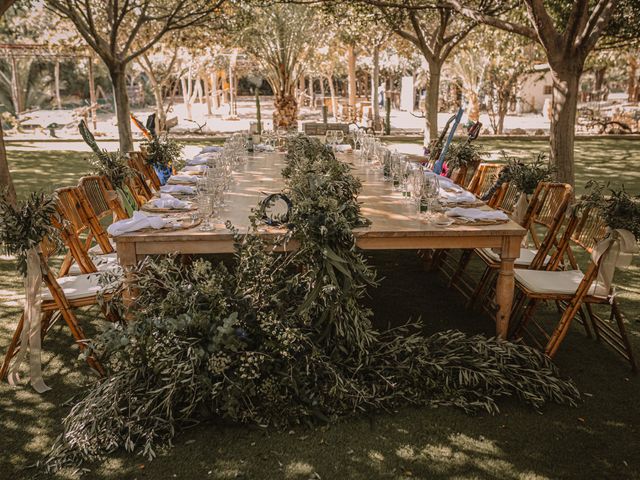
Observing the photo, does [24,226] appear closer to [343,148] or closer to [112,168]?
[112,168]

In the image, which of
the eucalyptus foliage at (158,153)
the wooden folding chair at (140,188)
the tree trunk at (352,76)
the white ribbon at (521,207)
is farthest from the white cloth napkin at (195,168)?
the tree trunk at (352,76)

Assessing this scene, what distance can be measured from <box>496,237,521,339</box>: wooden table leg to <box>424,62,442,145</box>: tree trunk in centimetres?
917

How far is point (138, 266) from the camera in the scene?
374cm

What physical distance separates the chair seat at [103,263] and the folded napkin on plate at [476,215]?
8.04 ft

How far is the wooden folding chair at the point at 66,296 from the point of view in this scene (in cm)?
355

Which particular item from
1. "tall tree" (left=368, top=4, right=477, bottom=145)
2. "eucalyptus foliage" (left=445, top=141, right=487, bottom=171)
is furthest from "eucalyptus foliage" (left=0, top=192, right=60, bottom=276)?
"tall tree" (left=368, top=4, right=477, bottom=145)

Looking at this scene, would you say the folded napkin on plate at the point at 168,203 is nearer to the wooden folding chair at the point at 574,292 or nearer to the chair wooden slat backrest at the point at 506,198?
the wooden folding chair at the point at 574,292

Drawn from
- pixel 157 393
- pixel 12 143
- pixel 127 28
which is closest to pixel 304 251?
pixel 157 393

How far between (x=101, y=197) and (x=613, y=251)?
3.95 meters

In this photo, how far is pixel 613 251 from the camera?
3.49 m

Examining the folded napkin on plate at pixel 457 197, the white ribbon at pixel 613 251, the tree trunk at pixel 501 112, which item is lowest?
the white ribbon at pixel 613 251

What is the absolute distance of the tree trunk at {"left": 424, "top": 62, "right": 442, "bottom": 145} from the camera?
12219mm

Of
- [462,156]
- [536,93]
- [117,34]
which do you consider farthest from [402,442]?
[536,93]

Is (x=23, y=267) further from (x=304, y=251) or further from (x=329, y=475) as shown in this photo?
(x=329, y=475)
